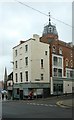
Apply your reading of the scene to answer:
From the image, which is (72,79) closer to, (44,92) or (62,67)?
(62,67)

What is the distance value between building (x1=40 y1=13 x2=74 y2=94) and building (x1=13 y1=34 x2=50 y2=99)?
1576 millimetres

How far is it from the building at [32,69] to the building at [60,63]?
1.58 meters

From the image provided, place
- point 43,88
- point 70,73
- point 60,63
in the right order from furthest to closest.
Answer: point 70,73, point 60,63, point 43,88

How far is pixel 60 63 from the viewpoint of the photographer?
208 feet

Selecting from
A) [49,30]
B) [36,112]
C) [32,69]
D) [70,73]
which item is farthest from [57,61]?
[36,112]

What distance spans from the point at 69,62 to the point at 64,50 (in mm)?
3088

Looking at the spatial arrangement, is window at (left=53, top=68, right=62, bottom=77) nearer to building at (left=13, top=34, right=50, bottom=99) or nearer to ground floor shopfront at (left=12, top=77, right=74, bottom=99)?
ground floor shopfront at (left=12, top=77, right=74, bottom=99)

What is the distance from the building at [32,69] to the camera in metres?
57.0

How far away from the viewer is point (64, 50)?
214 ft

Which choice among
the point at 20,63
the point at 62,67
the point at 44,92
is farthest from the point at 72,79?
the point at 20,63

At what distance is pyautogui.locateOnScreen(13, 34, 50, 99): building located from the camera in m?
57.0

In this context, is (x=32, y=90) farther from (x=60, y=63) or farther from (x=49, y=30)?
(x=49, y=30)

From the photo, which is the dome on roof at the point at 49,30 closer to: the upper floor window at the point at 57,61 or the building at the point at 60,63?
the building at the point at 60,63

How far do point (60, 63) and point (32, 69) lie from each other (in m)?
8.95
